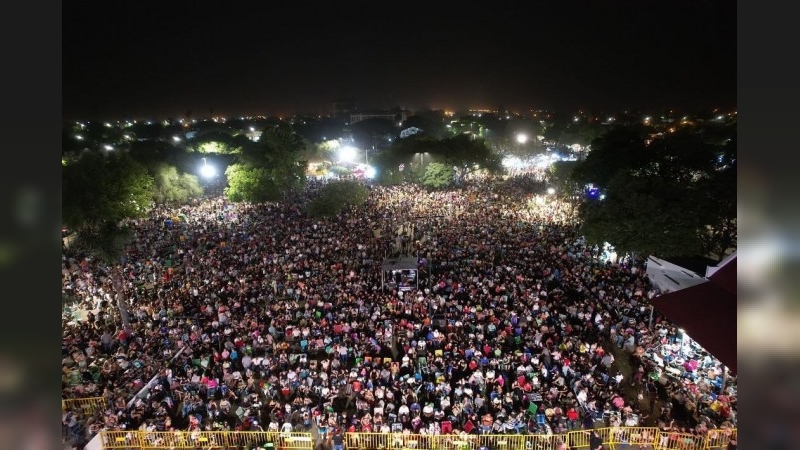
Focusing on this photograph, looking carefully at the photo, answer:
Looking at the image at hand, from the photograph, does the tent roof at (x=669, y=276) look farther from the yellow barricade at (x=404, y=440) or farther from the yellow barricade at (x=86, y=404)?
the yellow barricade at (x=86, y=404)

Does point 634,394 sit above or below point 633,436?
above

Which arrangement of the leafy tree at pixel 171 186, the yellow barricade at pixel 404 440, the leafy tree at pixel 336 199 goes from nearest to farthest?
the yellow barricade at pixel 404 440 → the leafy tree at pixel 336 199 → the leafy tree at pixel 171 186

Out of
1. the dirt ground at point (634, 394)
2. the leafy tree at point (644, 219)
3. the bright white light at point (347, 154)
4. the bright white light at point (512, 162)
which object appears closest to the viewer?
the dirt ground at point (634, 394)

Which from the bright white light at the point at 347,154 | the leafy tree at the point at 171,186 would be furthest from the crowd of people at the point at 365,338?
the bright white light at the point at 347,154

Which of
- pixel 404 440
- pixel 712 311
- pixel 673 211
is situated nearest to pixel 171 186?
pixel 404 440

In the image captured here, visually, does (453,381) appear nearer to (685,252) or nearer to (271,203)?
(685,252)

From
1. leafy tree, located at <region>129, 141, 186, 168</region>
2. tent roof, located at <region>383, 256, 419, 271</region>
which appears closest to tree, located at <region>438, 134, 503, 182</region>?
leafy tree, located at <region>129, 141, 186, 168</region>

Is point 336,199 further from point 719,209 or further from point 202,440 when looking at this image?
point 719,209
